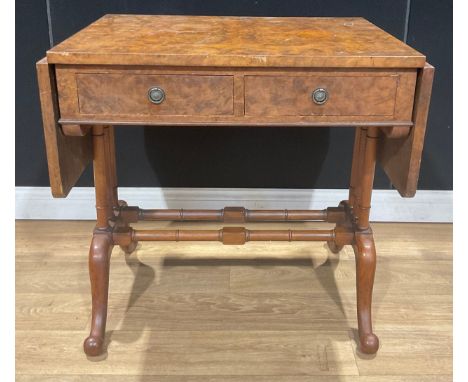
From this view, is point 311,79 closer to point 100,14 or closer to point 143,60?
point 143,60

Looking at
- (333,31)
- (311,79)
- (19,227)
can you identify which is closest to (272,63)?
(311,79)

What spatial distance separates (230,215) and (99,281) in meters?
0.53

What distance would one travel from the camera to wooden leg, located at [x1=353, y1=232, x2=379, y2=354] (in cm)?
169

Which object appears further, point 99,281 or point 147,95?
point 99,281

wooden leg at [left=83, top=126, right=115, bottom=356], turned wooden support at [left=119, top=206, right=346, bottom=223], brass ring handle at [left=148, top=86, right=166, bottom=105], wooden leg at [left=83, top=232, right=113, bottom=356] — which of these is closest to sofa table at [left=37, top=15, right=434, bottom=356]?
brass ring handle at [left=148, top=86, right=166, bottom=105]

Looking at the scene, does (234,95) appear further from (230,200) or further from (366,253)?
(230,200)

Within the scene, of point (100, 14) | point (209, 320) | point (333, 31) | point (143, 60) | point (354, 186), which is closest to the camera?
point (143, 60)

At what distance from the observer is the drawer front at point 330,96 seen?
137 cm

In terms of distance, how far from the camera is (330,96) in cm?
139

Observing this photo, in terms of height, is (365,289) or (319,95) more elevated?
(319,95)

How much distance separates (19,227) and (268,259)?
3.68ft

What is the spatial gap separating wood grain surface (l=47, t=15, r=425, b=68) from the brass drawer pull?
0.07 m

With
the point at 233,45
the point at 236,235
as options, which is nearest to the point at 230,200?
the point at 236,235

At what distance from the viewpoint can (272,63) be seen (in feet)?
4.40
